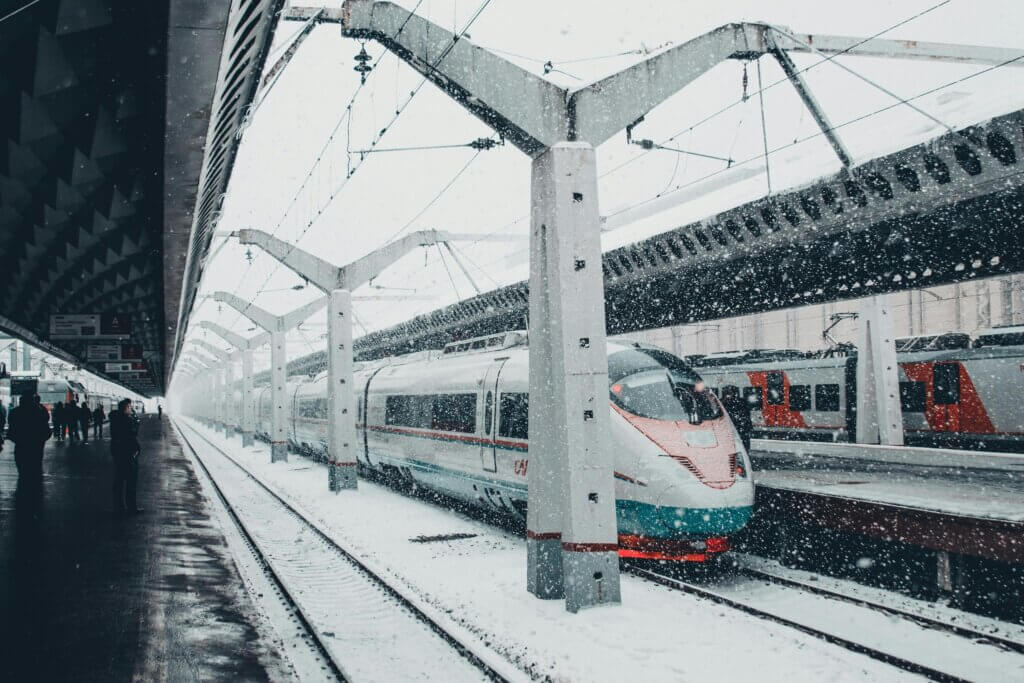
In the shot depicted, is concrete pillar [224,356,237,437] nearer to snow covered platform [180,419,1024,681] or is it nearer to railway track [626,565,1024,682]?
snow covered platform [180,419,1024,681]

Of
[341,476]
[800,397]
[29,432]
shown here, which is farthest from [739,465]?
[800,397]

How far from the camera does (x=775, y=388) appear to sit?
22672 millimetres

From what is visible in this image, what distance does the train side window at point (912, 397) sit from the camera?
19062 mm

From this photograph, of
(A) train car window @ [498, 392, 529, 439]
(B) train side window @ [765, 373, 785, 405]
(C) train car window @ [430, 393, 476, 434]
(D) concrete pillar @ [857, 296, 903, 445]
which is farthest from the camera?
(B) train side window @ [765, 373, 785, 405]

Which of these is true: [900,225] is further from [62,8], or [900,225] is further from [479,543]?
[62,8]

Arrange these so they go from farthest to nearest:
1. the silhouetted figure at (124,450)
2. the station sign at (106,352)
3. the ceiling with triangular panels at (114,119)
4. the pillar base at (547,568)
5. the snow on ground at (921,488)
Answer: the station sign at (106,352)
the silhouetted figure at (124,450)
the snow on ground at (921,488)
the pillar base at (547,568)
the ceiling with triangular panels at (114,119)

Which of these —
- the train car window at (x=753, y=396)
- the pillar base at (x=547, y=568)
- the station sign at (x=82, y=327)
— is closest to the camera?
the pillar base at (x=547, y=568)

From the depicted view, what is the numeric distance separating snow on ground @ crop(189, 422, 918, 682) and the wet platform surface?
74.4 inches

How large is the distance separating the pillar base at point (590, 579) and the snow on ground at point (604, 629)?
0.12 m

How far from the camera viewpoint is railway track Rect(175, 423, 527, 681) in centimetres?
607

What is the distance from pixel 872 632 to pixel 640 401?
11.2 ft

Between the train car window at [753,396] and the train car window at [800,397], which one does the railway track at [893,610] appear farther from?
the train car window at [753,396]

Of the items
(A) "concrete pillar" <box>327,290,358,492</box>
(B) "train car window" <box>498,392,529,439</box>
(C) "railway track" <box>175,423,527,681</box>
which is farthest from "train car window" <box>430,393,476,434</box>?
(A) "concrete pillar" <box>327,290,358,492</box>

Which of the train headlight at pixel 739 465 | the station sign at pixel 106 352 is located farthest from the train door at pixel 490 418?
the station sign at pixel 106 352
